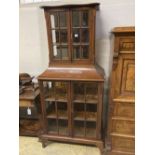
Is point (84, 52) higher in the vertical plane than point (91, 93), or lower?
higher

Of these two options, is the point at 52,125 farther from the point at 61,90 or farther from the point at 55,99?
the point at 61,90

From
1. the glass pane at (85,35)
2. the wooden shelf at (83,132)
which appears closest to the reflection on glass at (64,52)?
the glass pane at (85,35)

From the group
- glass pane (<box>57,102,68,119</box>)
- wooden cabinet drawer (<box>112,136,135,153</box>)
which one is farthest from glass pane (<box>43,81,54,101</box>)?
wooden cabinet drawer (<box>112,136,135,153</box>)

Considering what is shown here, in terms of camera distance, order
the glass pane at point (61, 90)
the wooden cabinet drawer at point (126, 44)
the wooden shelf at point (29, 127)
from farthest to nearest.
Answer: the wooden shelf at point (29, 127)
the glass pane at point (61, 90)
the wooden cabinet drawer at point (126, 44)

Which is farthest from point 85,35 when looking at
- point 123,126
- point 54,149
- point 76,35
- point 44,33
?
point 54,149

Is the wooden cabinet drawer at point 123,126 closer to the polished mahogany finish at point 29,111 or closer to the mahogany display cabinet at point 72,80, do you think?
the mahogany display cabinet at point 72,80

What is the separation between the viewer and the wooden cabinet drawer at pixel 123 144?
6.40ft

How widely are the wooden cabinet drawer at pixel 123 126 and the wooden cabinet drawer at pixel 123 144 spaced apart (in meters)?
0.08

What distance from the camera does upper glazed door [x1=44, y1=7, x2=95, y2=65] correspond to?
1.88 m

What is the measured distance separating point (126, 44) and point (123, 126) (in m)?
0.85

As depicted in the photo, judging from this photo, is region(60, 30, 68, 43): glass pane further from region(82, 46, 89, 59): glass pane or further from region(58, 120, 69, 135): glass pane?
region(58, 120, 69, 135): glass pane

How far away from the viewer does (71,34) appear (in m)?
1.93

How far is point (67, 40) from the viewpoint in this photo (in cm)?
197
